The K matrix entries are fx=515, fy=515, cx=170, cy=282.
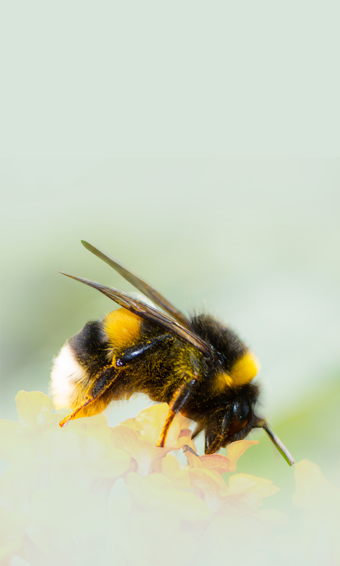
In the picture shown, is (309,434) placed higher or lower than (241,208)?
lower

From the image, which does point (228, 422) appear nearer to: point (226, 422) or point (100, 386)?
point (226, 422)

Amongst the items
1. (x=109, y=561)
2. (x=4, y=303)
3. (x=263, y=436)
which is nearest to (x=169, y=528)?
(x=109, y=561)

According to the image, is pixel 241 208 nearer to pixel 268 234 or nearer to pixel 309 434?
pixel 268 234

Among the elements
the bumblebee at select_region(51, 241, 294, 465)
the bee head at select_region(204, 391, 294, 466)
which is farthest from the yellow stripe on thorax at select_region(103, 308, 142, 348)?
the bee head at select_region(204, 391, 294, 466)

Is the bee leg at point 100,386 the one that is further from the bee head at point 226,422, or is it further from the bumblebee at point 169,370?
the bee head at point 226,422

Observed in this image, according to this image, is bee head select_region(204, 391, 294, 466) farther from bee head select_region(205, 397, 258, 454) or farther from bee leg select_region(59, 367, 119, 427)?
Answer: bee leg select_region(59, 367, 119, 427)

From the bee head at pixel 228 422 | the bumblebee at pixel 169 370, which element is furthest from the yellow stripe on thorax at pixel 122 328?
the bee head at pixel 228 422

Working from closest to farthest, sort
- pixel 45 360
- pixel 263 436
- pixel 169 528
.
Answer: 1. pixel 169 528
2. pixel 263 436
3. pixel 45 360
